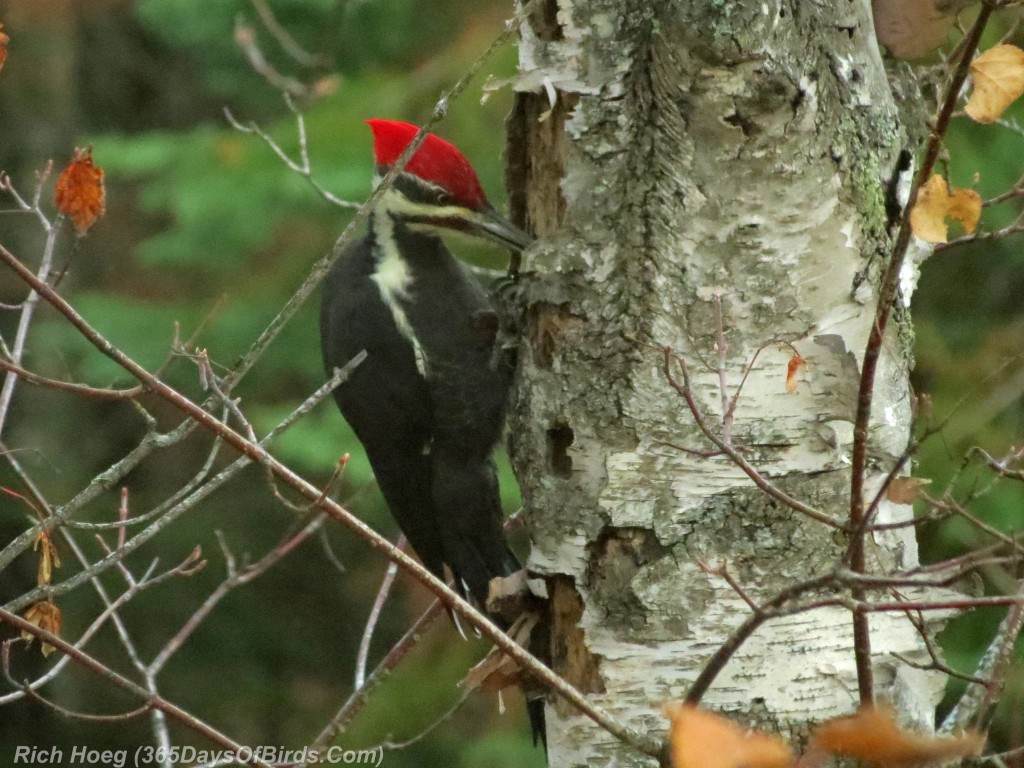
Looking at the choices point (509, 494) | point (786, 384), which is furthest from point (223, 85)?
point (786, 384)

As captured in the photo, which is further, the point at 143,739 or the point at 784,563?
the point at 143,739

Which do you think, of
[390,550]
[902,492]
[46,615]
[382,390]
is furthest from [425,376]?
[390,550]

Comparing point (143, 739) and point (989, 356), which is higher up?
point (989, 356)

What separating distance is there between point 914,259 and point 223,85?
495 centimetres

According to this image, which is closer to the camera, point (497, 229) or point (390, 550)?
point (390, 550)

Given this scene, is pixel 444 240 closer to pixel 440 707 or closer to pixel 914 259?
pixel 914 259

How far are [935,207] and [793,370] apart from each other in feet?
1.78

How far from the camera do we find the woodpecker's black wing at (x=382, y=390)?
2898 mm

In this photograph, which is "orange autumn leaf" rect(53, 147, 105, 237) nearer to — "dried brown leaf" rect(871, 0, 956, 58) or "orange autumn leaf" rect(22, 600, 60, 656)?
"orange autumn leaf" rect(22, 600, 60, 656)

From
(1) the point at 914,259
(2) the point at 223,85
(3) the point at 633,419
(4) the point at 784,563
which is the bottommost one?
(4) the point at 784,563

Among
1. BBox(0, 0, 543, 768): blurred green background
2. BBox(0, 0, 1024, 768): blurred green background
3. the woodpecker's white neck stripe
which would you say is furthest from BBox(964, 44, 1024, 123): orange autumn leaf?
BBox(0, 0, 543, 768): blurred green background

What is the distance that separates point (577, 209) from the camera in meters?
2.10

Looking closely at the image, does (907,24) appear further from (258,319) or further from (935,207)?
(258,319)

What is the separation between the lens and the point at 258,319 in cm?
510
